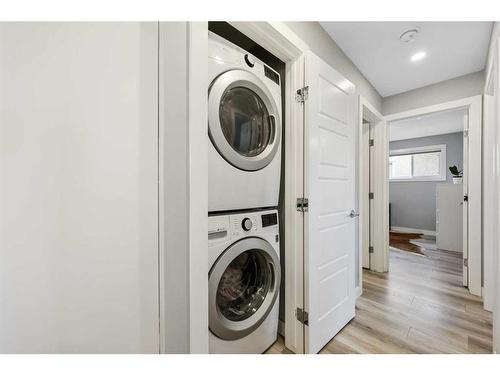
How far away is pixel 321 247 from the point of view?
140 centimetres

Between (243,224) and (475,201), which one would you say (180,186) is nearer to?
(243,224)

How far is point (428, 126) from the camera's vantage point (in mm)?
4133

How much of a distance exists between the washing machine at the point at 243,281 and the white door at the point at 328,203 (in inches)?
9.3

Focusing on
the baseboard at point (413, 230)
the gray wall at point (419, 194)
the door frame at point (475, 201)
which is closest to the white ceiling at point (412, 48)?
the door frame at point (475, 201)

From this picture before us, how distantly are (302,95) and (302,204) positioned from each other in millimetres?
694

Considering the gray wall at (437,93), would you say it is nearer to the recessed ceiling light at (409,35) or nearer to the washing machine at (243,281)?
the recessed ceiling light at (409,35)

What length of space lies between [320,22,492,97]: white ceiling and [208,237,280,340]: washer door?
174 centimetres

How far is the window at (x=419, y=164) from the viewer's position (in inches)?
188

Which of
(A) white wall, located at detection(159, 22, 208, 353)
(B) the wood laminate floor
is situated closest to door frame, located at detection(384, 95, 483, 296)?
(B) the wood laminate floor

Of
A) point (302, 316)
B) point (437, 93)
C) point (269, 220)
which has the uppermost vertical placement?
point (437, 93)

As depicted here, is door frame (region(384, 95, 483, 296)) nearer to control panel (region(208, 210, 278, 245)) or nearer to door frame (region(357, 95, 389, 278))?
door frame (region(357, 95, 389, 278))

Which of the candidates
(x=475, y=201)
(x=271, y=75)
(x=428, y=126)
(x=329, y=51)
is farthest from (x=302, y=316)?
(x=428, y=126)

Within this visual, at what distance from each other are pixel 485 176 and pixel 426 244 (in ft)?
8.24
